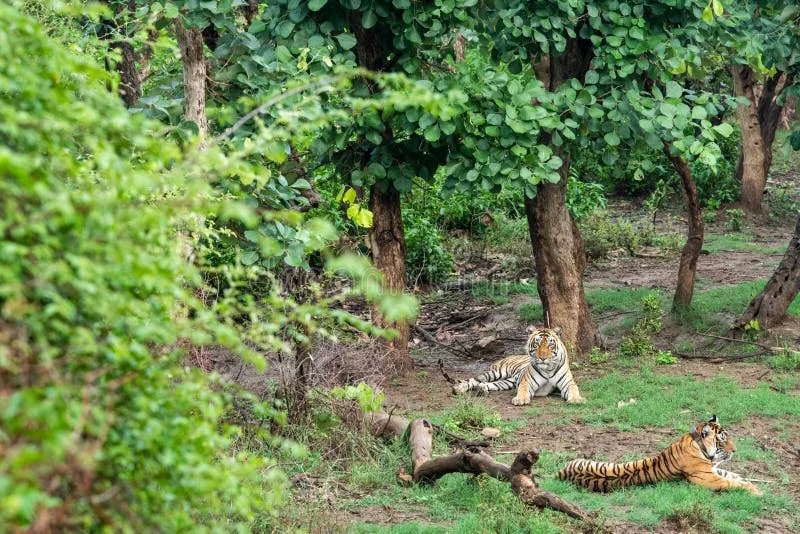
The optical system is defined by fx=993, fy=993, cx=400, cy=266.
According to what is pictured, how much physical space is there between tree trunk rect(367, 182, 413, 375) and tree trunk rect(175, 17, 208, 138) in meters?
3.60

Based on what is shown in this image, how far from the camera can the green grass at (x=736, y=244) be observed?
54.5 feet

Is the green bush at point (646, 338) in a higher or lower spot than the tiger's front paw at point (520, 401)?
higher

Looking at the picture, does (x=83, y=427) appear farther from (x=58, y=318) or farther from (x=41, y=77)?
(x=41, y=77)

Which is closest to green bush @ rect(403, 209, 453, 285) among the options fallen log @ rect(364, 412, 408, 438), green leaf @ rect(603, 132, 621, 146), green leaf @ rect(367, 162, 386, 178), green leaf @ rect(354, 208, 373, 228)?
green leaf @ rect(367, 162, 386, 178)

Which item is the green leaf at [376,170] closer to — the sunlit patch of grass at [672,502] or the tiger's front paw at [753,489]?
the sunlit patch of grass at [672,502]

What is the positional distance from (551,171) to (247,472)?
6.99 m

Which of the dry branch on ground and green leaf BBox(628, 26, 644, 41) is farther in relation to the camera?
green leaf BBox(628, 26, 644, 41)

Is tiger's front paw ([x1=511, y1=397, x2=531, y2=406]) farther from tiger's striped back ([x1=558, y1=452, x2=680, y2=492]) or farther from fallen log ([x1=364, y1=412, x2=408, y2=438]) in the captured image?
tiger's striped back ([x1=558, y1=452, x2=680, y2=492])

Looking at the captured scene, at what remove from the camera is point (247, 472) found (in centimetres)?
370

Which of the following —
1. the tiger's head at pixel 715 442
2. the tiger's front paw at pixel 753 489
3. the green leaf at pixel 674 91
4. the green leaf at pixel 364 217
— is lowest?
the tiger's front paw at pixel 753 489

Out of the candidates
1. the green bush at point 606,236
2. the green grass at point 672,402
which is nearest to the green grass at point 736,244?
the green bush at point 606,236

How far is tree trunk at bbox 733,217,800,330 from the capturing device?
1128 cm

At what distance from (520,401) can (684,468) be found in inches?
121

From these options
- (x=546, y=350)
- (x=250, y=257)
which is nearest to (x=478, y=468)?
(x=250, y=257)
